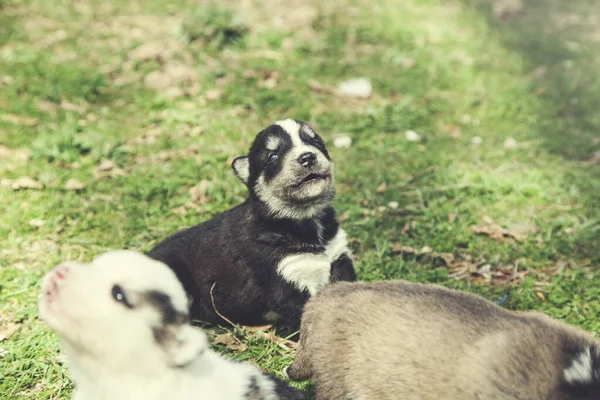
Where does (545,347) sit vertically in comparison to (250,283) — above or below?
above

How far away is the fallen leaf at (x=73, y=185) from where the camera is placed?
6051mm

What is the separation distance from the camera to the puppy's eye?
2.78 m

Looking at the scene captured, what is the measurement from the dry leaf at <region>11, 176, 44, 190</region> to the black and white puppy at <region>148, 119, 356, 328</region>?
6.81ft

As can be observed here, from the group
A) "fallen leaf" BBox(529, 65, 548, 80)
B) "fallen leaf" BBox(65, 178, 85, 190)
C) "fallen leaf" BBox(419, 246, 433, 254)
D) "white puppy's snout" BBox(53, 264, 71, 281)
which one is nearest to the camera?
"white puppy's snout" BBox(53, 264, 71, 281)

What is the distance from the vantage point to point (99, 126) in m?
7.11

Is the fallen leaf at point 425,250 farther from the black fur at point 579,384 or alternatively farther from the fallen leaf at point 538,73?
the fallen leaf at point 538,73

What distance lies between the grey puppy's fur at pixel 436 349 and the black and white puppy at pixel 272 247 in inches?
32.3

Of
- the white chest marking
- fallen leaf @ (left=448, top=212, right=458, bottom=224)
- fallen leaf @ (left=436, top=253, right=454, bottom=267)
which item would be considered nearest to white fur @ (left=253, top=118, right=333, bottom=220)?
the white chest marking

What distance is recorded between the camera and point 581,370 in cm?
270

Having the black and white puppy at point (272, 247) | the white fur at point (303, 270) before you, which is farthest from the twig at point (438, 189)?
the white fur at point (303, 270)

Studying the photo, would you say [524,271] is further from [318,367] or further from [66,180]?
[66,180]

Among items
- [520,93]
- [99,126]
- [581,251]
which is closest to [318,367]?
[581,251]

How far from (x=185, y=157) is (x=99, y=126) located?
1.22 metres

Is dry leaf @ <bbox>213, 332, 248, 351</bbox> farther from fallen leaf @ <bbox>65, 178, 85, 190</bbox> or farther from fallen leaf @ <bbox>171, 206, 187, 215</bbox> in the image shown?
fallen leaf @ <bbox>65, 178, 85, 190</bbox>
